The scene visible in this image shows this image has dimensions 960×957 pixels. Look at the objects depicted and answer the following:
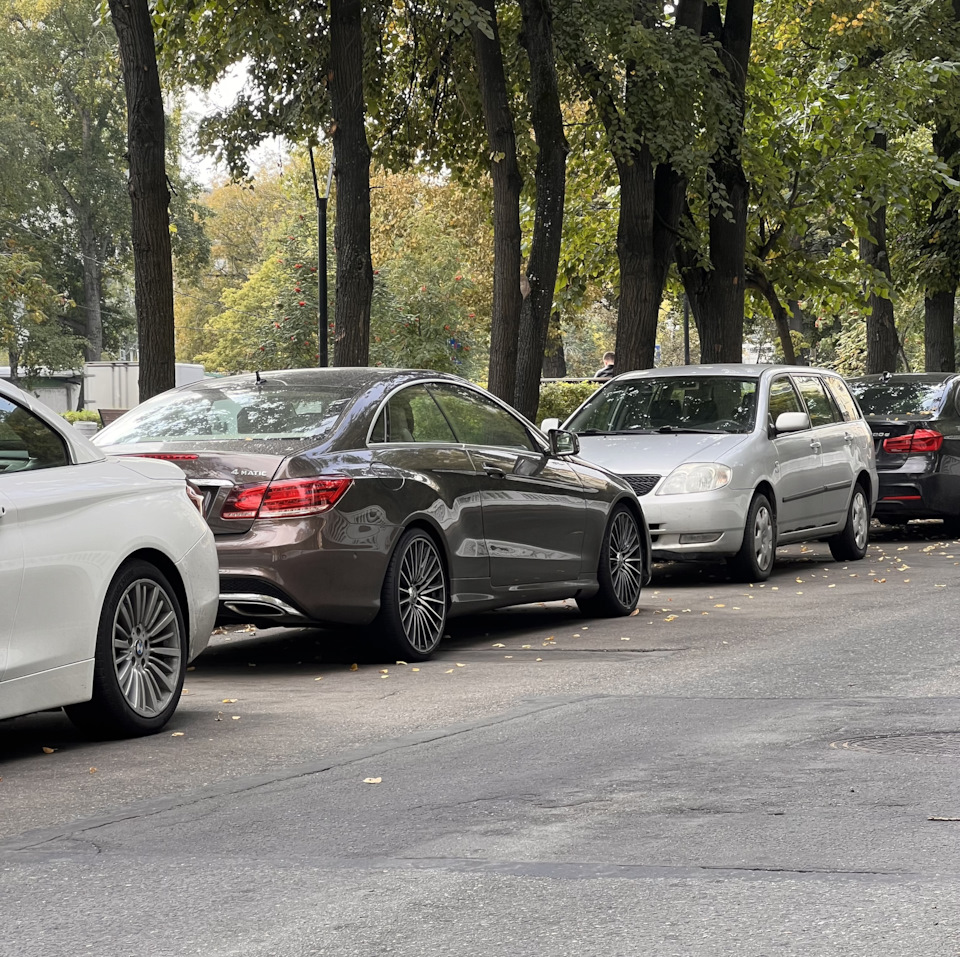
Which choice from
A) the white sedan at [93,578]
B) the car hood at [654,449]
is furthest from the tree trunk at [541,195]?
the white sedan at [93,578]

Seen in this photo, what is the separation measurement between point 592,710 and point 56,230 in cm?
7222

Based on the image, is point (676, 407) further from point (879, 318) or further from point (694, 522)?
point (879, 318)

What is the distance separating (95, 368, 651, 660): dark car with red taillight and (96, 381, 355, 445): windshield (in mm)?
11

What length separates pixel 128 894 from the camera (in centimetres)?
462

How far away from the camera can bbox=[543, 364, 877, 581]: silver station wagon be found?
13.6 metres

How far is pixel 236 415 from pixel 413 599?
1426 mm

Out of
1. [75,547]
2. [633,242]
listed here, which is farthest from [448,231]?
[75,547]

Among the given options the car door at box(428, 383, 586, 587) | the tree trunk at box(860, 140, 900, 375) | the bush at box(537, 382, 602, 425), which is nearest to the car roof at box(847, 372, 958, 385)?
the car door at box(428, 383, 586, 587)

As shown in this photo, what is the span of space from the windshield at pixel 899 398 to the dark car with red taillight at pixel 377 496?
8062mm

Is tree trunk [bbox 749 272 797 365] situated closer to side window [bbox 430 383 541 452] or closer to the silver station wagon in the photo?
the silver station wagon

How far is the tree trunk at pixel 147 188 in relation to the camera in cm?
1415

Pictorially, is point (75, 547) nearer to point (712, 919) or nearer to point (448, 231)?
point (712, 919)

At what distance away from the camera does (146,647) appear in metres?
7.32

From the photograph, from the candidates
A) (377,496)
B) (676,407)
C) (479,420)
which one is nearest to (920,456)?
(676,407)
